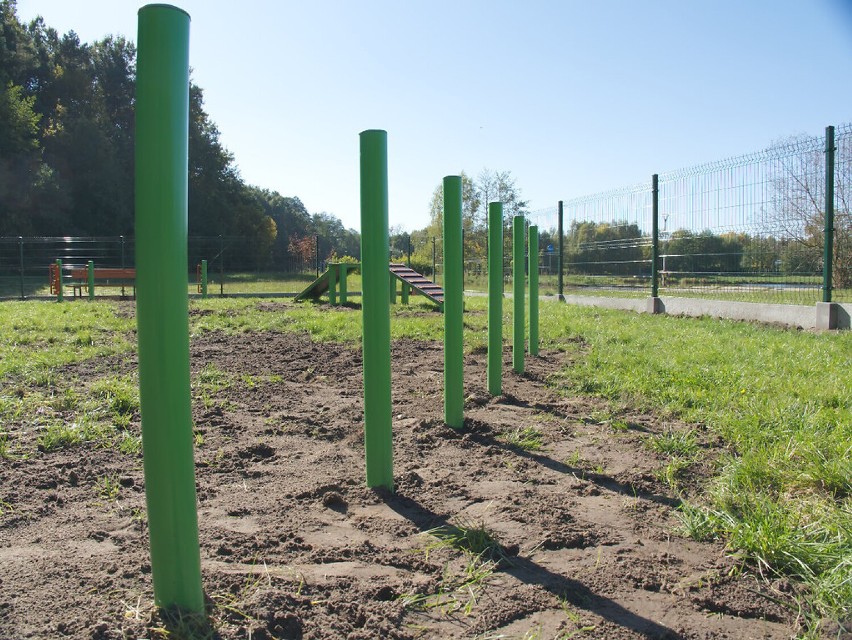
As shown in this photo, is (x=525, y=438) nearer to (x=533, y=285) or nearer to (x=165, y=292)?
(x=165, y=292)

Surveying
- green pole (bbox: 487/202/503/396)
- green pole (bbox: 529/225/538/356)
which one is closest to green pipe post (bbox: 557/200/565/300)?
green pole (bbox: 529/225/538/356)

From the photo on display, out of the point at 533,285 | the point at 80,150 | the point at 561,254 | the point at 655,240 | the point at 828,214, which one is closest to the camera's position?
the point at 533,285

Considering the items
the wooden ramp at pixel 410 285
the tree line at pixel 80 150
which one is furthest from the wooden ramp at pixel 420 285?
the tree line at pixel 80 150

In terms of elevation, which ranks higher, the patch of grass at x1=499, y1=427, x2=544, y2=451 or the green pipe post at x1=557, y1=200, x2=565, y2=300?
A: the green pipe post at x1=557, y1=200, x2=565, y2=300

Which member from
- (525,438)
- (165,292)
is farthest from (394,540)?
(525,438)

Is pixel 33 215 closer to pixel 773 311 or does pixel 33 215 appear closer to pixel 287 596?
pixel 773 311

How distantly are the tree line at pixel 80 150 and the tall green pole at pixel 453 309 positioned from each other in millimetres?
21094

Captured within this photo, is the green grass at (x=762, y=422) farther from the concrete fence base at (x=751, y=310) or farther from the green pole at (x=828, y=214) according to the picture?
the green pole at (x=828, y=214)

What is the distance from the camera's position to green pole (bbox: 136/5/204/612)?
1.52m

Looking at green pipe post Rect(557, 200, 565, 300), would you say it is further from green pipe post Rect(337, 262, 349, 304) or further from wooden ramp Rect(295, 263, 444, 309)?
green pipe post Rect(337, 262, 349, 304)

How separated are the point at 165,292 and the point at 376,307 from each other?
1181 mm

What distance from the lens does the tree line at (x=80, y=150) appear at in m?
31.2

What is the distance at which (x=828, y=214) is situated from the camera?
8195mm

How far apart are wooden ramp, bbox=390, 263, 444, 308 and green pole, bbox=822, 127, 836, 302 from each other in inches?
242
